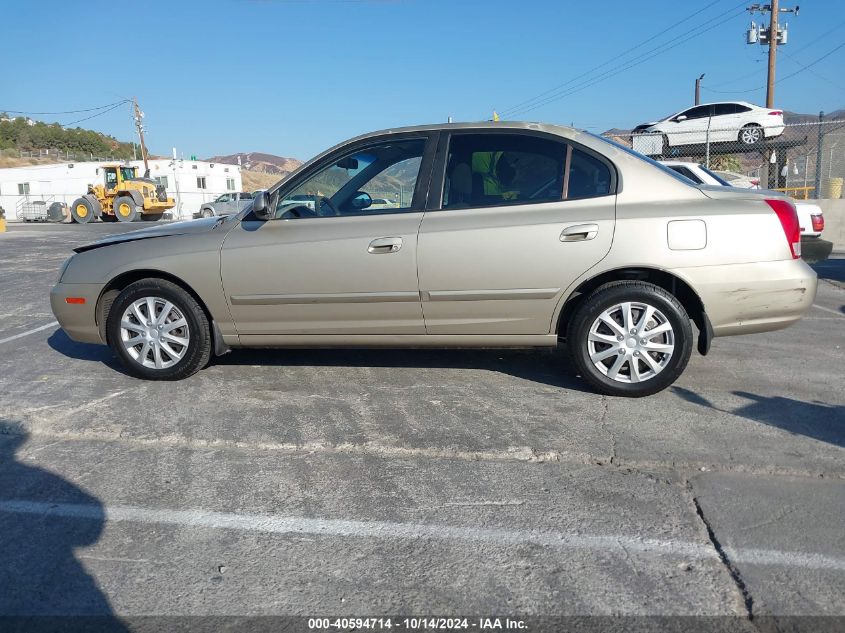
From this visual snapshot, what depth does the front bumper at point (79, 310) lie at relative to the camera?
486cm

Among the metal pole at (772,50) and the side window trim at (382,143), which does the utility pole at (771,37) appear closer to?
the metal pole at (772,50)

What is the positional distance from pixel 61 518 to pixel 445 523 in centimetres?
167

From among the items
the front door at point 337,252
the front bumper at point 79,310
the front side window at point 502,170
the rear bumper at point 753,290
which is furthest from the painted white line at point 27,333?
the rear bumper at point 753,290

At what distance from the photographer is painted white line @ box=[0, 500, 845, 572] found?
99.2 inches

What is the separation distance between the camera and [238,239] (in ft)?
15.1

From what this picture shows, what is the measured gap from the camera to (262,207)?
4.50 meters

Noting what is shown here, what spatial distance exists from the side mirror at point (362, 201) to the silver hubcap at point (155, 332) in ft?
4.75

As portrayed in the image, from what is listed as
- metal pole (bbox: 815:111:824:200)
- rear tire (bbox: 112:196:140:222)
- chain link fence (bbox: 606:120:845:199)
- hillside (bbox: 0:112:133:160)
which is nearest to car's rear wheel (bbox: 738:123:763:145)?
chain link fence (bbox: 606:120:845:199)

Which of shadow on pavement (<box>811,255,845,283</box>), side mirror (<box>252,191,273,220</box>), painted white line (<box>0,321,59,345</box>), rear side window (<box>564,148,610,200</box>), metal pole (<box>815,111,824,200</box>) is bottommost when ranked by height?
painted white line (<box>0,321,59,345</box>)

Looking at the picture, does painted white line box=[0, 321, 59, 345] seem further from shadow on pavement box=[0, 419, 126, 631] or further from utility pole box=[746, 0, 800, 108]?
utility pole box=[746, 0, 800, 108]

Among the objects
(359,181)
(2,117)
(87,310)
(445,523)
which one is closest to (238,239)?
(359,181)

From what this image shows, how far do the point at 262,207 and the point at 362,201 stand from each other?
0.68 m

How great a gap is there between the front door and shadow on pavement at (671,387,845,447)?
2.06 m

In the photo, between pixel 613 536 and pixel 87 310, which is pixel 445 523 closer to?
pixel 613 536
